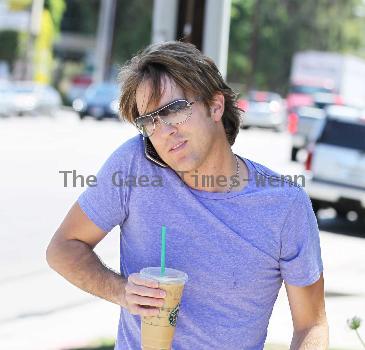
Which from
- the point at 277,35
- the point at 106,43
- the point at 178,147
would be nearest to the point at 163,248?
the point at 178,147

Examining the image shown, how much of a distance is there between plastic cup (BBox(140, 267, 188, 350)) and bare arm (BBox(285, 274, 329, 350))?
0.43 metres

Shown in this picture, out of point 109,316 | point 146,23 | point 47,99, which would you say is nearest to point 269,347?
point 109,316

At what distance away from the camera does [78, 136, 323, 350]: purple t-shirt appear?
8.66 feet

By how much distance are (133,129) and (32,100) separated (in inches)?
274

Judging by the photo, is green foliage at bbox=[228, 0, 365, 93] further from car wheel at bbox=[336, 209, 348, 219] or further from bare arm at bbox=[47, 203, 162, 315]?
bare arm at bbox=[47, 203, 162, 315]

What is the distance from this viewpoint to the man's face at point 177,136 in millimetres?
2662

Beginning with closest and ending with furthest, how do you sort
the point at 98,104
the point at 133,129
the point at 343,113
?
the point at 343,113 → the point at 133,129 → the point at 98,104

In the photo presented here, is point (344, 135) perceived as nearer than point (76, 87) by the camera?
Yes

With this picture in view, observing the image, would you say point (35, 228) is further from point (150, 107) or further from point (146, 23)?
point (146, 23)

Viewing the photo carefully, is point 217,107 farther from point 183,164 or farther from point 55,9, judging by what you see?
point 55,9

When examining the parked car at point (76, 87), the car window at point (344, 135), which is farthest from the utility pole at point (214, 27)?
the parked car at point (76, 87)

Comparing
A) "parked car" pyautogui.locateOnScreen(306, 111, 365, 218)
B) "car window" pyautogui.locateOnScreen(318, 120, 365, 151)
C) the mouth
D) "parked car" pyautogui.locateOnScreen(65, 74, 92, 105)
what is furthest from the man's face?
"parked car" pyautogui.locateOnScreen(65, 74, 92, 105)

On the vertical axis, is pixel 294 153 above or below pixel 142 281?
below

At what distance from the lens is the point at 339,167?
14.4 metres
